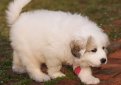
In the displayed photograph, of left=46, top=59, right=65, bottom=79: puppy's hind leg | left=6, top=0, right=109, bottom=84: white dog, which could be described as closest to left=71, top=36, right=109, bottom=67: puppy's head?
left=6, top=0, right=109, bottom=84: white dog

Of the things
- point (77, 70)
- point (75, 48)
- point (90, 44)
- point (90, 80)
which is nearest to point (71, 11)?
point (77, 70)

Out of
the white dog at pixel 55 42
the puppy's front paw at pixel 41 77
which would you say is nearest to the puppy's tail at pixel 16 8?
the white dog at pixel 55 42

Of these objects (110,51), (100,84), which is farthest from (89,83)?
(110,51)

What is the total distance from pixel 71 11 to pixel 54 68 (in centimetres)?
923

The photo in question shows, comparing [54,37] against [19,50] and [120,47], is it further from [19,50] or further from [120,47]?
[120,47]

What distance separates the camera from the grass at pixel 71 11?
27.9 ft

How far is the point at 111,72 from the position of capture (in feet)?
27.5

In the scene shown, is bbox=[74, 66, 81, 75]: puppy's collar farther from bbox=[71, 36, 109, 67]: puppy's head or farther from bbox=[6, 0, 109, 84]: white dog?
bbox=[71, 36, 109, 67]: puppy's head

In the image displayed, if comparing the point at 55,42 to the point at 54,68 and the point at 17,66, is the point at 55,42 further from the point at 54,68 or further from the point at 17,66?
the point at 17,66

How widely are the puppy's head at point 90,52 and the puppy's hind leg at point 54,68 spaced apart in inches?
17.7

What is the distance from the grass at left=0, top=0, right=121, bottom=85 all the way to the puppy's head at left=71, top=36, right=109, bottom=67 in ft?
2.78

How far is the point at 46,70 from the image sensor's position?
845 cm

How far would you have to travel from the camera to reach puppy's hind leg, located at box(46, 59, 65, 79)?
7.59 m

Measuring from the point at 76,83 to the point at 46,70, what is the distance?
2.69 ft
